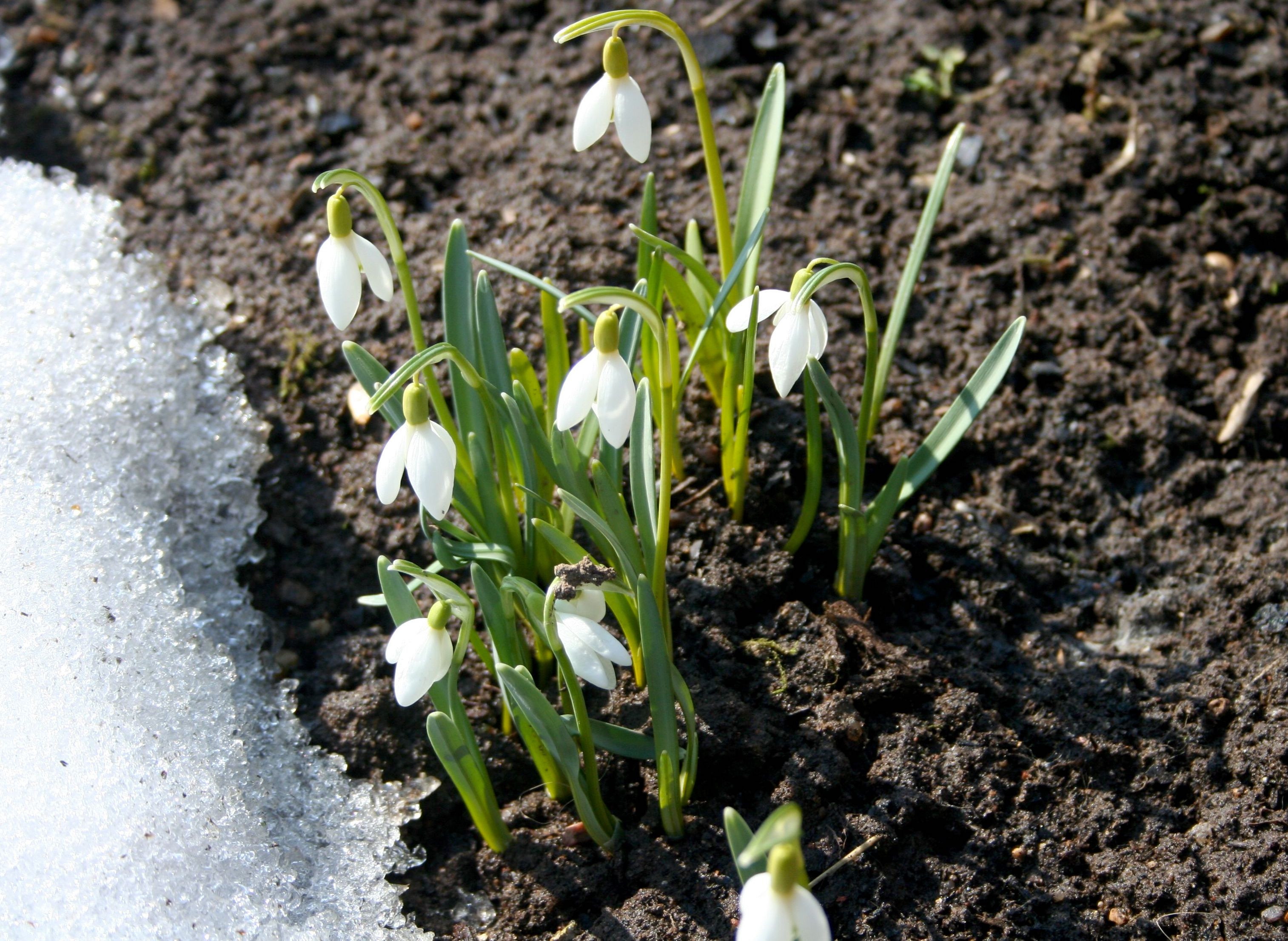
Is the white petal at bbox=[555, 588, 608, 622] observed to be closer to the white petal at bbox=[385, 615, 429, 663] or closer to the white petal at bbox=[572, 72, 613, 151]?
the white petal at bbox=[385, 615, 429, 663]

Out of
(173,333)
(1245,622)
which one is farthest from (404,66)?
(1245,622)

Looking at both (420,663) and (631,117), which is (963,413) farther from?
(420,663)

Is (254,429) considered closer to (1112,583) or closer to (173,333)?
(173,333)

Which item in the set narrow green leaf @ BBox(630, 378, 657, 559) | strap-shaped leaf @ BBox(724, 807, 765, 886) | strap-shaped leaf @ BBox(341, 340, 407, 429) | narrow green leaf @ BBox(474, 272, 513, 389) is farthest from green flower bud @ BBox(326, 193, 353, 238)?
strap-shaped leaf @ BBox(724, 807, 765, 886)

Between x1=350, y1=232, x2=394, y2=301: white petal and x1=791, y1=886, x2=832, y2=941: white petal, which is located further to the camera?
x1=350, y1=232, x2=394, y2=301: white petal

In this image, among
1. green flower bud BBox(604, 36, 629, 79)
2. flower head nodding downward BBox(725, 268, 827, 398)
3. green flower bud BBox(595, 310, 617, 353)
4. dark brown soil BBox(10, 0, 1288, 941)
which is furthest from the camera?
dark brown soil BBox(10, 0, 1288, 941)

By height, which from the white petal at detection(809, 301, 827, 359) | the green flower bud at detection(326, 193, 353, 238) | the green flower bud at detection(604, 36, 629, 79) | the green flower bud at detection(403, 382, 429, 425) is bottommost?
the white petal at detection(809, 301, 827, 359)
